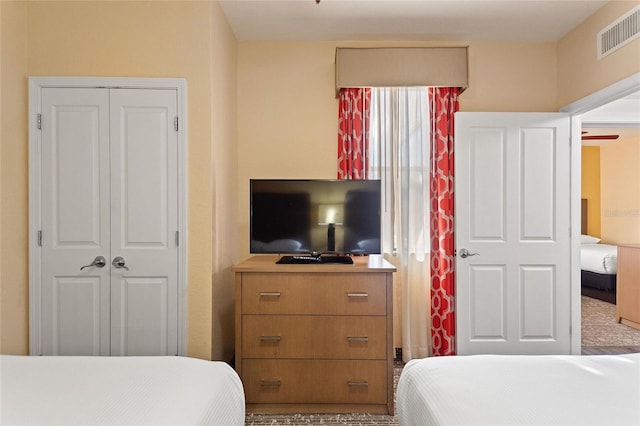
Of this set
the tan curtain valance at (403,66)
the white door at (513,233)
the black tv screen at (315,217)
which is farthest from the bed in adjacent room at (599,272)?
the black tv screen at (315,217)

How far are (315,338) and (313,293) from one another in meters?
0.29

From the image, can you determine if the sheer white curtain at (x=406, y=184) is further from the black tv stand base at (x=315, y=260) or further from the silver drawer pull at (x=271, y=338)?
the silver drawer pull at (x=271, y=338)

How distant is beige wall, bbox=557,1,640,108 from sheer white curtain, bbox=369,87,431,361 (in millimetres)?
1180

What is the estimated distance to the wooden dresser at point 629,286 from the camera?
435cm

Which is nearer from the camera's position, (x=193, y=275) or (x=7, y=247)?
(x=7, y=247)

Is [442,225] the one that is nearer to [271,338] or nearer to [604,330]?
[271,338]

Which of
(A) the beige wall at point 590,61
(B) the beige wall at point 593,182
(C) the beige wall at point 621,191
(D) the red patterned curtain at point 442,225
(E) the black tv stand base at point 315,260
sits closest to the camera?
(A) the beige wall at point 590,61

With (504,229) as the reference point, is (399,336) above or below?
below

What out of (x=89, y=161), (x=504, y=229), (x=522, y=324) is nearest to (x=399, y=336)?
(x=522, y=324)

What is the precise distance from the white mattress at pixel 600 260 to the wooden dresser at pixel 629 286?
1.00 metres

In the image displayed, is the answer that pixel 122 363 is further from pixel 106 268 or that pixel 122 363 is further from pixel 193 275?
pixel 106 268

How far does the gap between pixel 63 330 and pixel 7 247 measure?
63 cm

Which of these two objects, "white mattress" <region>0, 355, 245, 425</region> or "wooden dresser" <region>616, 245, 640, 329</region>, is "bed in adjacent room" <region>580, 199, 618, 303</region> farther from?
"white mattress" <region>0, 355, 245, 425</region>

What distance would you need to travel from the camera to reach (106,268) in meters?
2.54
